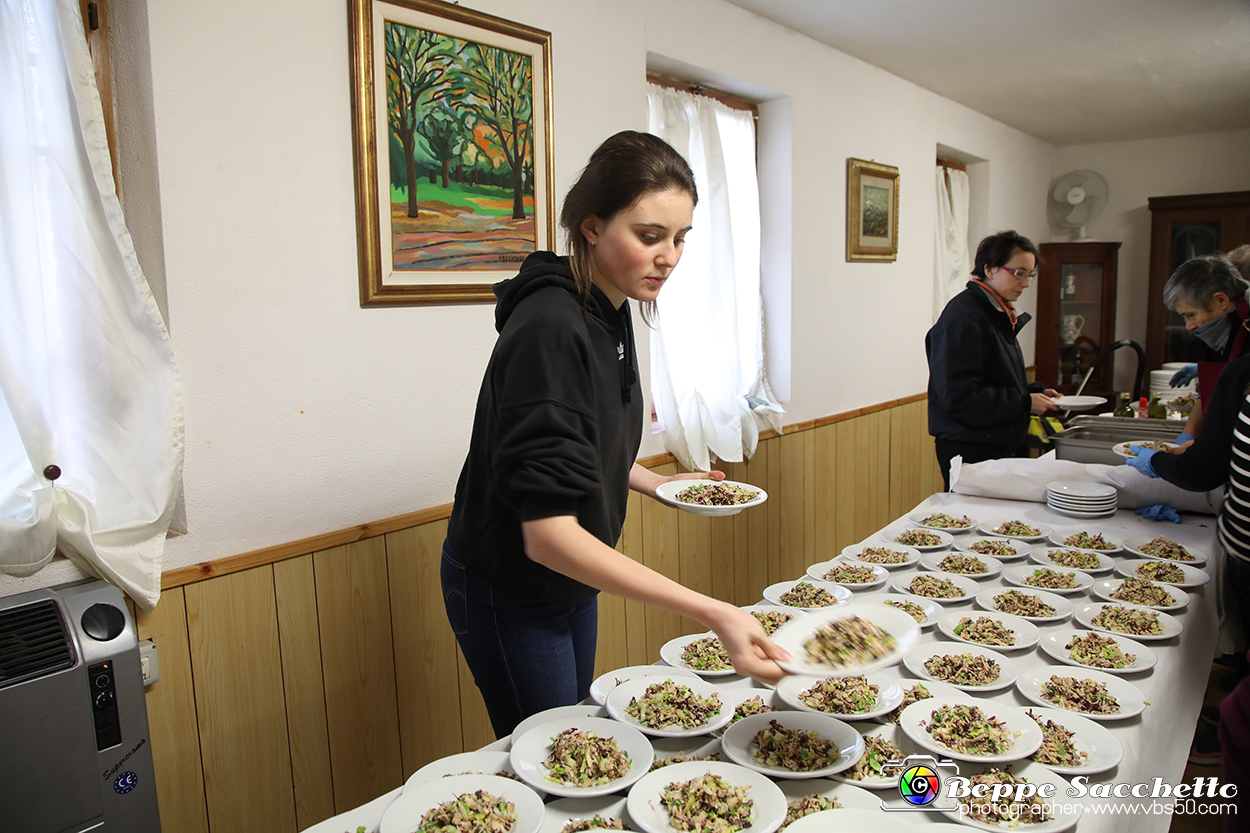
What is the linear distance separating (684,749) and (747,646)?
23 centimetres

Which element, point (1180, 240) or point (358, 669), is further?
point (1180, 240)

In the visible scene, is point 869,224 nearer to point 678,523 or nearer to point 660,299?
point 660,299

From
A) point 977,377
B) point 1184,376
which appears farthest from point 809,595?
point 1184,376

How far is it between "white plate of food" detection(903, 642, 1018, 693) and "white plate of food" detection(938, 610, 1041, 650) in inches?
1.9

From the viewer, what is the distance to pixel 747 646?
3.53ft

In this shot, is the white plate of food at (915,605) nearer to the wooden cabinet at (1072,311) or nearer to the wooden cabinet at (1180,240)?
the wooden cabinet at (1180,240)

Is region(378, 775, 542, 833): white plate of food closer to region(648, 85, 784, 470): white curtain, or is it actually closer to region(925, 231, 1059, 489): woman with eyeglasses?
region(648, 85, 784, 470): white curtain

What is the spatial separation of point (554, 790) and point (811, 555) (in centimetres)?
304

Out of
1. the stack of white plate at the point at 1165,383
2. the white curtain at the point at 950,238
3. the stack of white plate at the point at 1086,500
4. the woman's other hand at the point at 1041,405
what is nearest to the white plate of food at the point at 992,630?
the stack of white plate at the point at 1086,500

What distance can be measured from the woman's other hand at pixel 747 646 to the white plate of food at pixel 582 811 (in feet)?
0.77

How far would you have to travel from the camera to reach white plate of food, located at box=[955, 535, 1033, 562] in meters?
2.07

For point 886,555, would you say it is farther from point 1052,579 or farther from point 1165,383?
point 1165,383

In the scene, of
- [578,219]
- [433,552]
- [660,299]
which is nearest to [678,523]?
[660,299]

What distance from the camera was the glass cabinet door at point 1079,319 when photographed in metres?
6.41
